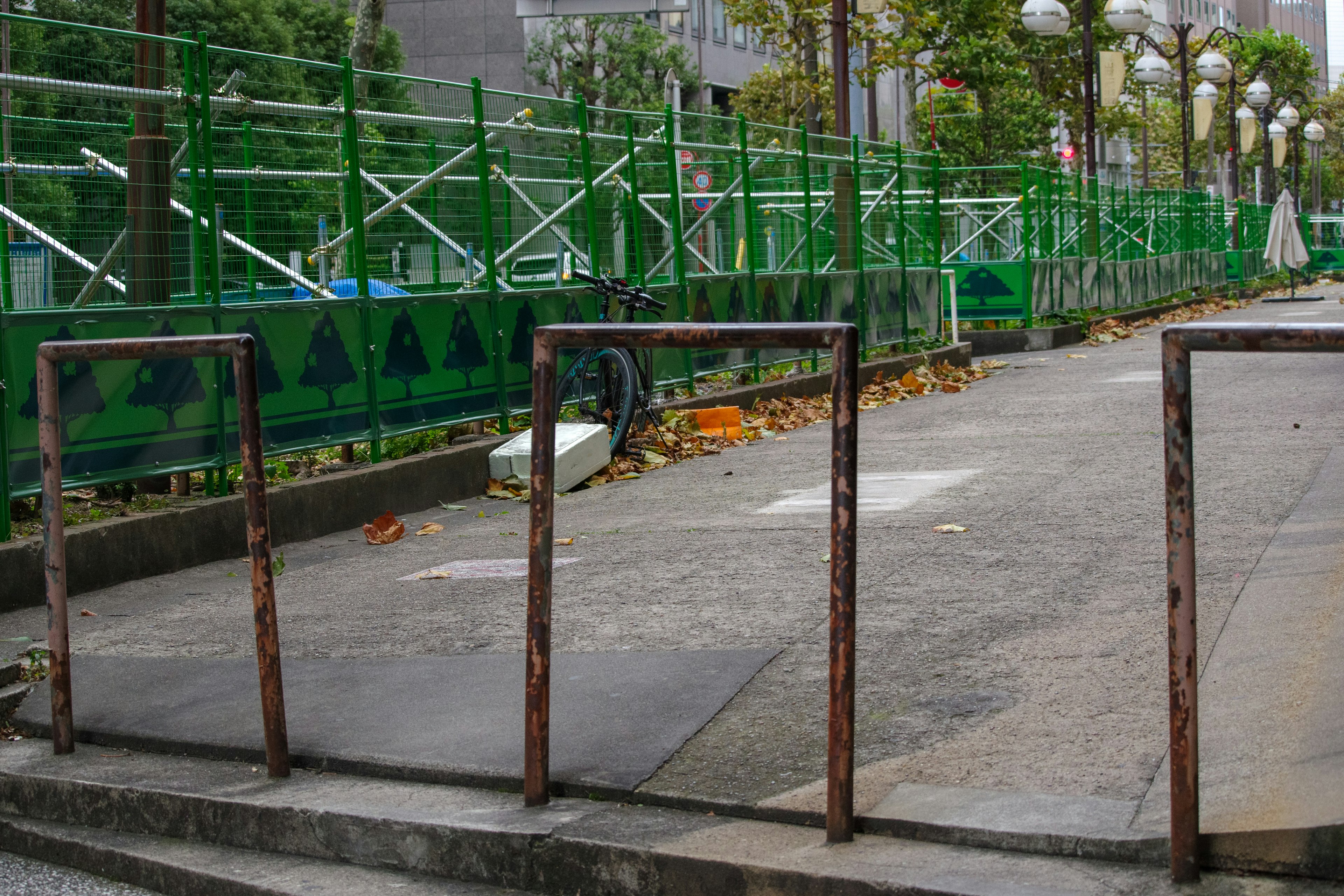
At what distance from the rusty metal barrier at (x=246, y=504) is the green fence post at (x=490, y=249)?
5.68 m

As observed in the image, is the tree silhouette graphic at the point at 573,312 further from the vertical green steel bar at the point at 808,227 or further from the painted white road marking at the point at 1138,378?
the painted white road marking at the point at 1138,378

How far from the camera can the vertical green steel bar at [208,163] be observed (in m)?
7.80

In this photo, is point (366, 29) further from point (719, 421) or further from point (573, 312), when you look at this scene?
point (719, 421)

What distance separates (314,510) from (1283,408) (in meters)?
7.64

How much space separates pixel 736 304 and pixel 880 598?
8.50 meters

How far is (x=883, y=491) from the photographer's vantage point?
29.0 feet

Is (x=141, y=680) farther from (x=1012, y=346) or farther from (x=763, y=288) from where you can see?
(x=1012, y=346)

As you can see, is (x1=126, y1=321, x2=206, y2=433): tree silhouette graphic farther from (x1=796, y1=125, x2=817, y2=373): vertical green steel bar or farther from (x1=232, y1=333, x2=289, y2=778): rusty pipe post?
(x1=796, y1=125, x2=817, y2=373): vertical green steel bar

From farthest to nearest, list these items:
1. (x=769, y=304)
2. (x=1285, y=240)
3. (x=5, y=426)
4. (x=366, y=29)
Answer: (x=1285, y=240) → (x=366, y=29) → (x=769, y=304) → (x=5, y=426)

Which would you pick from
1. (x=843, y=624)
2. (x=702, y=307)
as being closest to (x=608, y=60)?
(x=702, y=307)

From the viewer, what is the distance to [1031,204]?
2267 centimetres

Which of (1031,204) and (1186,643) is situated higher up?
(1031,204)

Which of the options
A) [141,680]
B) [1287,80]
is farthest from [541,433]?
[1287,80]

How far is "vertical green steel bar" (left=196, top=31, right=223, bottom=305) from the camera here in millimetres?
7797
